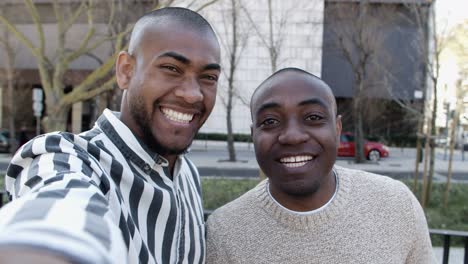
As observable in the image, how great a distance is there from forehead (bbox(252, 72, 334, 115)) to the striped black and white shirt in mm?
539

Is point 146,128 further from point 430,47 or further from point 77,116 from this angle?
point 77,116

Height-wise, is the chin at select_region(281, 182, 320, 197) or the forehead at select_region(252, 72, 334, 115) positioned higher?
the forehead at select_region(252, 72, 334, 115)

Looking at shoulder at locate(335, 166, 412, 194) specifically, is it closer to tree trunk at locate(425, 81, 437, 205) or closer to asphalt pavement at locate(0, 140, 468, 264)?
tree trunk at locate(425, 81, 437, 205)

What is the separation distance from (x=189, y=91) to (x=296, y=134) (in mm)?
497

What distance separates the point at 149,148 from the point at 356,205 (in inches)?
38.3

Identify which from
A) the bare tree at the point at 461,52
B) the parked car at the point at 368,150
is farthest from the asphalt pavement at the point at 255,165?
the bare tree at the point at 461,52

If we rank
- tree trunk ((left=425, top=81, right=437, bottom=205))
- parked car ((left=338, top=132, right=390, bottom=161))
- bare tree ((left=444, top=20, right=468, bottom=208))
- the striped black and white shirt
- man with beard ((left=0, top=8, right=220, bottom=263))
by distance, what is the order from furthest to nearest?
parked car ((left=338, top=132, right=390, bottom=161)) → tree trunk ((left=425, top=81, right=437, bottom=205)) → bare tree ((left=444, top=20, right=468, bottom=208)) → man with beard ((left=0, top=8, right=220, bottom=263)) → the striped black and white shirt

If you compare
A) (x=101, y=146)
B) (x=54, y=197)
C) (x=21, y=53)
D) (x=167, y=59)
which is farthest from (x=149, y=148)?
(x=21, y=53)

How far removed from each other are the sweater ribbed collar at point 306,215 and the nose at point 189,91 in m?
0.60

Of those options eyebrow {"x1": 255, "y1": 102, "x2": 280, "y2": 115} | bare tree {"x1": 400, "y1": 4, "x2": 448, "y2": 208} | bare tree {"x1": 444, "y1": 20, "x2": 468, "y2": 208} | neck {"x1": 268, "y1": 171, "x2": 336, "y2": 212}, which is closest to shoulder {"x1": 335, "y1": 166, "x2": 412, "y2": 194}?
neck {"x1": 268, "y1": 171, "x2": 336, "y2": 212}

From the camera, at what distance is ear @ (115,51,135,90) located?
186 cm

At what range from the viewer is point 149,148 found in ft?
5.82

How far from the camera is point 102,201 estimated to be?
1.04 meters

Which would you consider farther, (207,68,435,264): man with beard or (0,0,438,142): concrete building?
(0,0,438,142): concrete building
